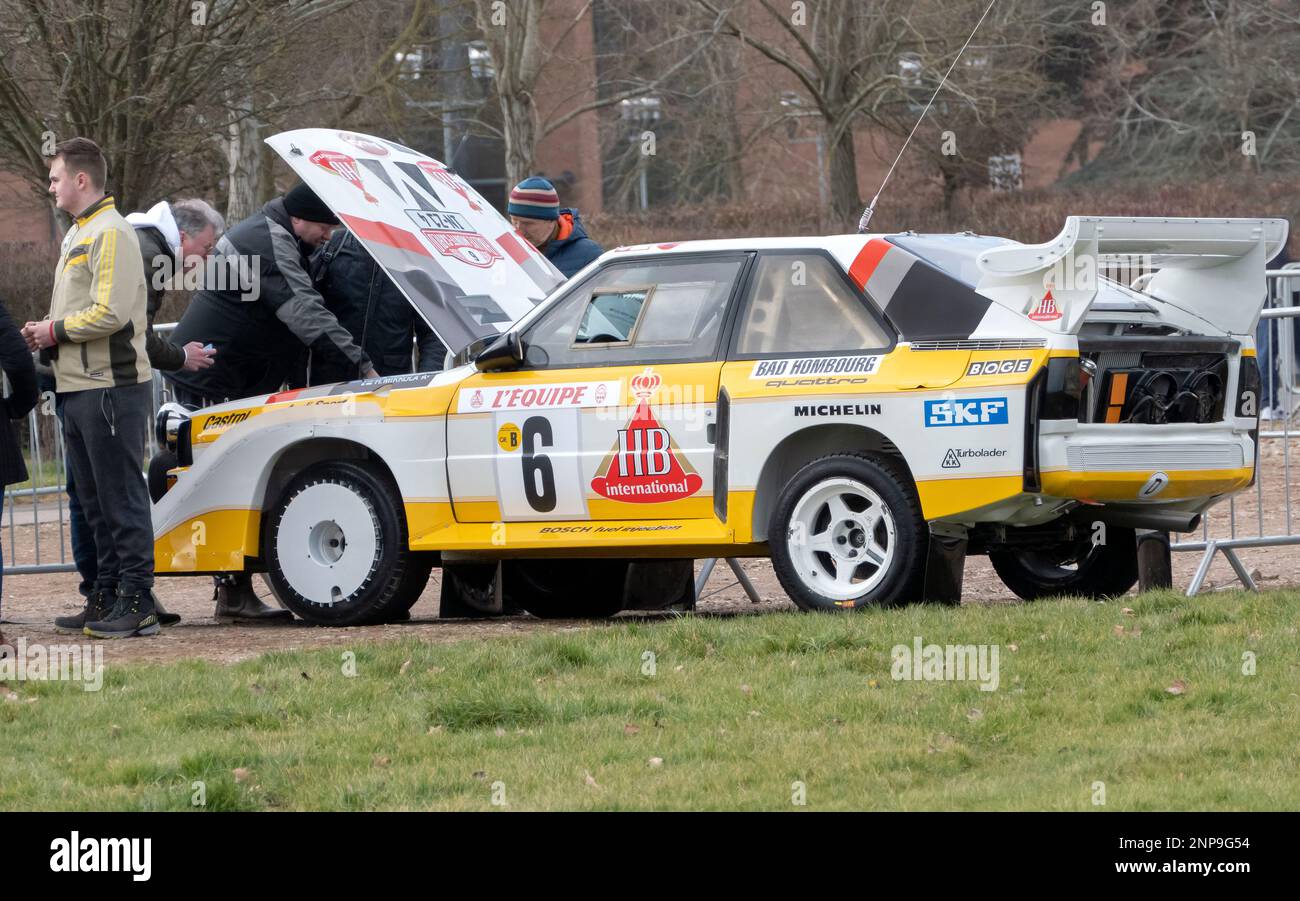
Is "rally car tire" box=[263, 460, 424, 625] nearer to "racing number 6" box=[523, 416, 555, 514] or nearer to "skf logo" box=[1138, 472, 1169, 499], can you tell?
"racing number 6" box=[523, 416, 555, 514]

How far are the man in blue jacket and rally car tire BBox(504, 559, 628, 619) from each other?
185 centimetres

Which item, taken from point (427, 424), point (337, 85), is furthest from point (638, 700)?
point (337, 85)

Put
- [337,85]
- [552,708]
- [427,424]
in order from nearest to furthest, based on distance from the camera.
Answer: [552,708]
[427,424]
[337,85]

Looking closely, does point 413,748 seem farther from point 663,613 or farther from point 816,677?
point 663,613

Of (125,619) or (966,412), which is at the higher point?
(966,412)

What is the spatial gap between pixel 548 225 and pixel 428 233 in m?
1.25

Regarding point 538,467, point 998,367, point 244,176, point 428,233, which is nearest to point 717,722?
point 998,367

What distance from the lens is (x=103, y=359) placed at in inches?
353

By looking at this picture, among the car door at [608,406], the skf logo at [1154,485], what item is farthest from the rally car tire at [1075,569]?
the car door at [608,406]

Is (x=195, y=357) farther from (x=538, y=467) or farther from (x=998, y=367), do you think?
(x=998, y=367)

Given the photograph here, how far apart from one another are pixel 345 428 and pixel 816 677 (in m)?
3.37

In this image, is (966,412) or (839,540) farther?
(839,540)

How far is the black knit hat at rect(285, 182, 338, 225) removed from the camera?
1035 cm
